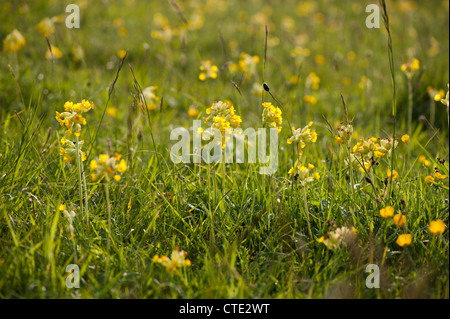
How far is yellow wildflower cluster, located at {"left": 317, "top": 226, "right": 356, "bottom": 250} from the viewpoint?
1.68 m

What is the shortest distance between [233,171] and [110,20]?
4493 millimetres

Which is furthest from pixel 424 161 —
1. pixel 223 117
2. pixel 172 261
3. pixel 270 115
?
pixel 172 261

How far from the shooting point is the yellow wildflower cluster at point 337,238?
1.68 m

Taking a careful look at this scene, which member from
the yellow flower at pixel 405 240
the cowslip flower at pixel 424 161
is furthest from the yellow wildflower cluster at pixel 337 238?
the cowslip flower at pixel 424 161

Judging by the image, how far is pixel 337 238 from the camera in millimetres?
1692

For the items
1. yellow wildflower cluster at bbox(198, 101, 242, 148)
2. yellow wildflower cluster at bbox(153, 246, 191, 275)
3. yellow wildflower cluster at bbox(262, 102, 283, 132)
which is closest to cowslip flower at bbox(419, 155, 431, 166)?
yellow wildflower cluster at bbox(262, 102, 283, 132)

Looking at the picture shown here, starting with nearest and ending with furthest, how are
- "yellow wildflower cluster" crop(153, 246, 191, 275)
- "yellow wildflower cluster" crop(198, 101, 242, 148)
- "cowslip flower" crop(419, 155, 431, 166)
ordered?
"yellow wildflower cluster" crop(153, 246, 191, 275), "yellow wildflower cluster" crop(198, 101, 242, 148), "cowslip flower" crop(419, 155, 431, 166)

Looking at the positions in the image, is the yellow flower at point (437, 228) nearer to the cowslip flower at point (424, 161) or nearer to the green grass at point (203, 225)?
the green grass at point (203, 225)

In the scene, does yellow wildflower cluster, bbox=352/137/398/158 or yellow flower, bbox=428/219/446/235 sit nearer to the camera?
yellow flower, bbox=428/219/446/235

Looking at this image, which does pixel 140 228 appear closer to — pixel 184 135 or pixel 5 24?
pixel 184 135

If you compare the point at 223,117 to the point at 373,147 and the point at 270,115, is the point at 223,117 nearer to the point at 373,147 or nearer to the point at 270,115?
the point at 270,115

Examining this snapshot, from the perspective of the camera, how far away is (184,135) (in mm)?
2982

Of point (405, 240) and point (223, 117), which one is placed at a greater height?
point (223, 117)

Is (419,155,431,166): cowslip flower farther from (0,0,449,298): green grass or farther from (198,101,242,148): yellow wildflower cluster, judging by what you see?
(198,101,242,148): yellow wildflower cluster
